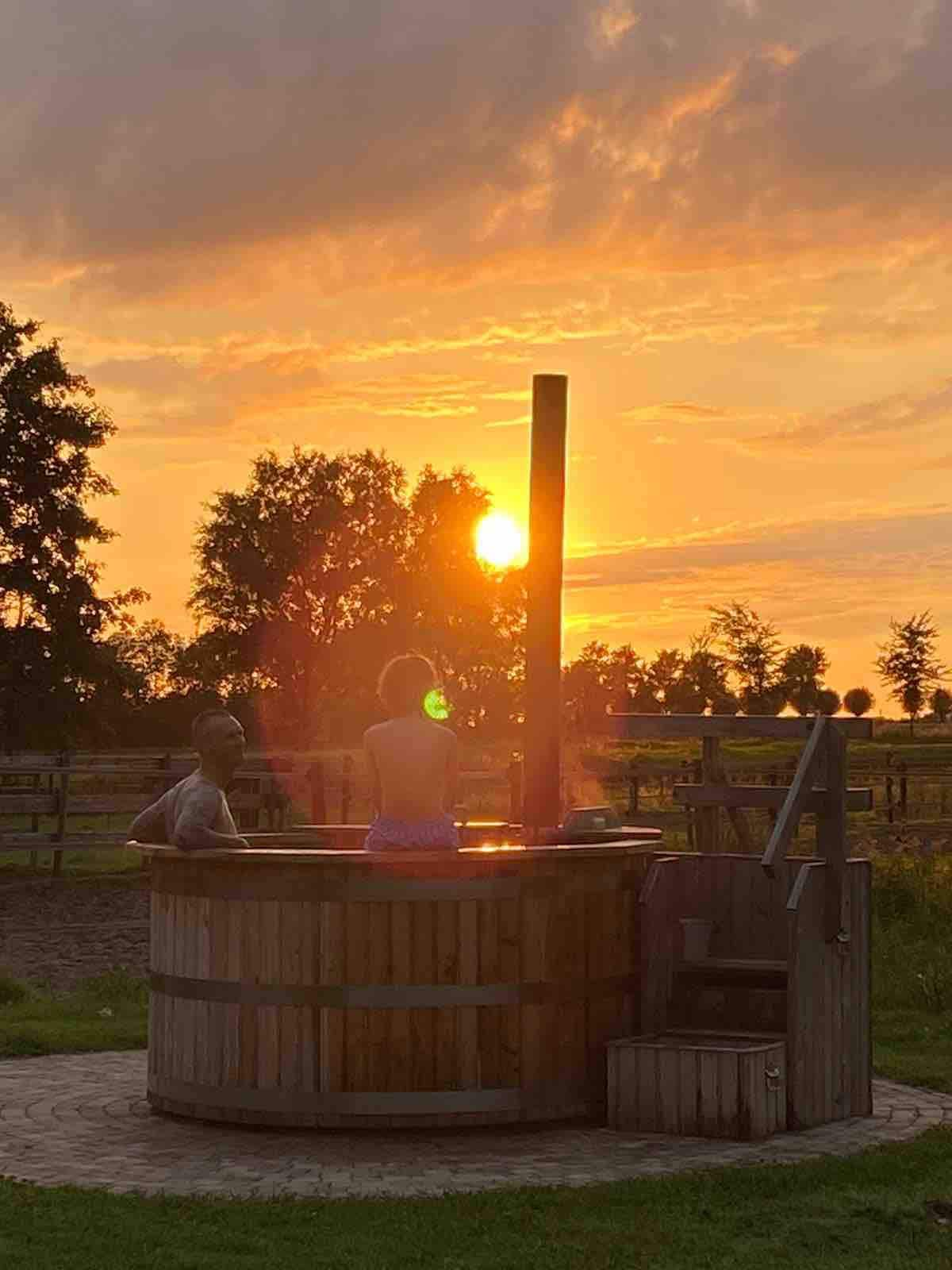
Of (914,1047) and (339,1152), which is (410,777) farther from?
(914,1047)

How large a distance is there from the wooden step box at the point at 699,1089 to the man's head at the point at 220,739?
2426 mm

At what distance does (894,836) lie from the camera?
30703 mm

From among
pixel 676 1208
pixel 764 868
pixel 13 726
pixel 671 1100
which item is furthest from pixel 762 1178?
pixel 13 726

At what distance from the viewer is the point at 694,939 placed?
11008 millimetres

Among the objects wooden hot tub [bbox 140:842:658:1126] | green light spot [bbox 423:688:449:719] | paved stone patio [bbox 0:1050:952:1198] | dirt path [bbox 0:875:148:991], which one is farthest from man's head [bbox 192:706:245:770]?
dirt path [bbox 0:875:148:991]

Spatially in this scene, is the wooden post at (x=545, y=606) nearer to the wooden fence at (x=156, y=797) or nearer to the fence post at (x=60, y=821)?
the wooden fence at (x=156, y=797)

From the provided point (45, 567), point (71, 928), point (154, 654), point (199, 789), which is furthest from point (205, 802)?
point (154, 654)

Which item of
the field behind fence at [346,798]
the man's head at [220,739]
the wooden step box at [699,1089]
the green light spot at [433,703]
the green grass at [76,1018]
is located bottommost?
the green grass at [76,1018]

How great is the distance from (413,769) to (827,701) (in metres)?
3.12

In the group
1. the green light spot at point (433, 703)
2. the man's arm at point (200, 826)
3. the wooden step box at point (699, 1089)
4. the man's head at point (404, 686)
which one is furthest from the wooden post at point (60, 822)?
the wooden step box at point (699, 1089)

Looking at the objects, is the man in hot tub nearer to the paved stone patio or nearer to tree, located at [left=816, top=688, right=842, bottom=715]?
the paved stone patio

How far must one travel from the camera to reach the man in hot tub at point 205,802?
33.8 ft

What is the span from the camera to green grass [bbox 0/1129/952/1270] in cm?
746

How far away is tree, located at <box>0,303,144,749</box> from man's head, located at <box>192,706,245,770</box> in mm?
32193
